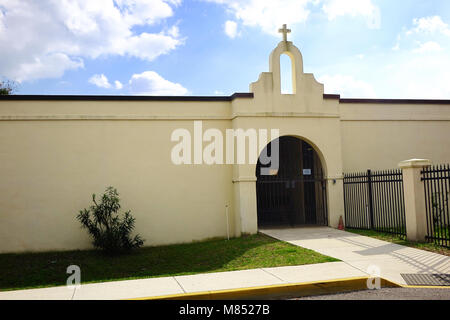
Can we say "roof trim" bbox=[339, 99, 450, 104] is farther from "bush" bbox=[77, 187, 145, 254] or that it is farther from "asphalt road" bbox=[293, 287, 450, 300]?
"asphalt road" bbox=[293, 287, 450, 300]

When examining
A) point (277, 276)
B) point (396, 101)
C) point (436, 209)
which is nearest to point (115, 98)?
point (277, 276)

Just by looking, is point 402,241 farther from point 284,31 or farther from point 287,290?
point 284,31

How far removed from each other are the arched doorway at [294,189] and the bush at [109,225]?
15.4 ft

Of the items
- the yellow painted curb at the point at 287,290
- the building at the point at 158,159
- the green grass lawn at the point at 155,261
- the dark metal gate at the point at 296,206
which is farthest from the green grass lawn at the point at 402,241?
the yellow painted curb at the point at 287,290

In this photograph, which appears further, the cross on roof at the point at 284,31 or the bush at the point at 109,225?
the cross on roof at the point at 284,31

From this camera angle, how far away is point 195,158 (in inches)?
532

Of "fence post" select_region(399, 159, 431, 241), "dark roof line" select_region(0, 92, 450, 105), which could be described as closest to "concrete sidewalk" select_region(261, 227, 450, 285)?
"fence post" select_region(399, 159, 431, 241)

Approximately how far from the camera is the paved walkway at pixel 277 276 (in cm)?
673

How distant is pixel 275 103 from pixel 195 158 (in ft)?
10.2

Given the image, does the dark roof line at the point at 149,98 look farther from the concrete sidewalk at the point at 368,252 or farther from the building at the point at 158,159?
the concrete sidewalk at the point at 368,252

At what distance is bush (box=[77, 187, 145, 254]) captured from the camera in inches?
475

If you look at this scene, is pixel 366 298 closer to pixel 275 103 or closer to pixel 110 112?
pixel 275 103

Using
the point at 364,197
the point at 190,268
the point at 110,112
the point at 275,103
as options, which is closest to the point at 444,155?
the point at 364,197

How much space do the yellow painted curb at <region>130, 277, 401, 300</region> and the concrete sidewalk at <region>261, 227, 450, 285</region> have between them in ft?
2.01
